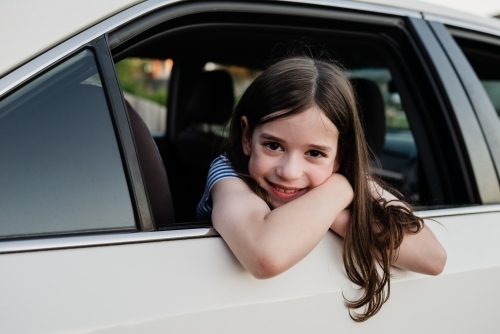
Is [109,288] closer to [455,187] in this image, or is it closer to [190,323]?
[190,323]

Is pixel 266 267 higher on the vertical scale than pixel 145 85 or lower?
lower

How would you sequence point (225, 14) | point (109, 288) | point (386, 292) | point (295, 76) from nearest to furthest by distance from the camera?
point (109, 288)
point (386, 292)
point (295, 76)
point (225, 14)

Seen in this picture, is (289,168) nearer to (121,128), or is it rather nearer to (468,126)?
(121,128)

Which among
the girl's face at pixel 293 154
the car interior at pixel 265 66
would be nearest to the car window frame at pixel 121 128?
the car interior at pixel 265 66

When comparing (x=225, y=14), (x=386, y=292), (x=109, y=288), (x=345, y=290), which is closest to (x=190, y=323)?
(x=109, y=288)

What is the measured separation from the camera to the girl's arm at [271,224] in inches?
45.9

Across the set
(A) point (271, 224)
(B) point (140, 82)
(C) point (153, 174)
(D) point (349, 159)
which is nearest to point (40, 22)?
(C) point (153, 174)

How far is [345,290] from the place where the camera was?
1.30 meters

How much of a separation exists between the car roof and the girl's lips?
603mm

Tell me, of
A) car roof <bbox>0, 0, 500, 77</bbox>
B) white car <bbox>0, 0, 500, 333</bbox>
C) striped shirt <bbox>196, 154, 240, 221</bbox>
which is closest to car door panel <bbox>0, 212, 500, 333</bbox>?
white car <bbox>0, 0, 500, 333</bbox>

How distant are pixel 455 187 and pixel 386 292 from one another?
64 centimetres

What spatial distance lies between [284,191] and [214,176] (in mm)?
203

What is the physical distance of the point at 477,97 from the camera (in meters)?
1.83

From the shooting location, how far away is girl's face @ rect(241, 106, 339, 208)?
4.54ft
